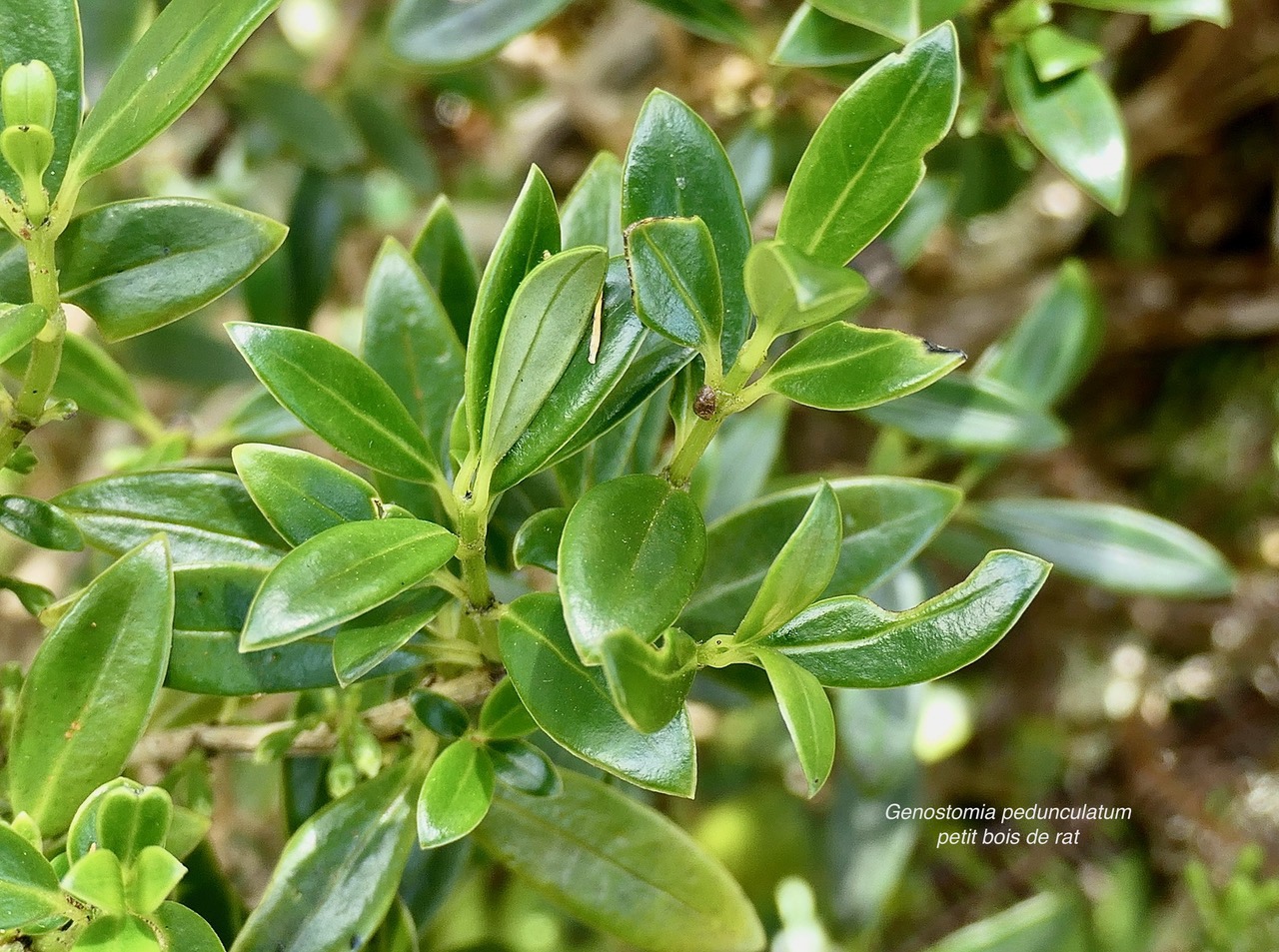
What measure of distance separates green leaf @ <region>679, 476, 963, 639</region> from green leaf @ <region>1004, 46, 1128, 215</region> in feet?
0.73

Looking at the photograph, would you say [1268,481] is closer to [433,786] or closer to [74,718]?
[433,786]

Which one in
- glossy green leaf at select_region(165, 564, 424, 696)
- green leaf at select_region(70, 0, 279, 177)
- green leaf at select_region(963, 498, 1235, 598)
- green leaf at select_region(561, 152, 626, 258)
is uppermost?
green leaf at select_region(70, 0, 279, 177)

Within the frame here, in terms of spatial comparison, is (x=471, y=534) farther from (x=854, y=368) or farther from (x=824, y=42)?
(x=824, y=42)

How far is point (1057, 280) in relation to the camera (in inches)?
36.1

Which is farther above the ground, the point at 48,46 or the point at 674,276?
the point at 48,46

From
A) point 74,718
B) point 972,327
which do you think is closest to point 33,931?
point 74,718

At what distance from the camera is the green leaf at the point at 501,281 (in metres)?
0.45

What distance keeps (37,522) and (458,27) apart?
0.50 m

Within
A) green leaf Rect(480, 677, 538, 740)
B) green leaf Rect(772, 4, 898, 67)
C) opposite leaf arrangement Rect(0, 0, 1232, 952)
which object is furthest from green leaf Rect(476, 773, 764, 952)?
green leaf Rect(772, 4, 898, 67)

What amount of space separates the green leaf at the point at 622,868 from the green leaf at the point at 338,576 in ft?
0.75

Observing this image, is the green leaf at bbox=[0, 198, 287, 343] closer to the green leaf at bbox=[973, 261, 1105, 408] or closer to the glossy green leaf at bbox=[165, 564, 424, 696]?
the glossy green leaf at bbox=[165, 564, 424, 696]

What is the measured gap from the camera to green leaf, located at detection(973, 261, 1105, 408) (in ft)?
3.00

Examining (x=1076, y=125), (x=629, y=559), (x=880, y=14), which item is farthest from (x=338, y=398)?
(x=1076, y=125)

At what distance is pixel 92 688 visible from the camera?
19.2 inches
